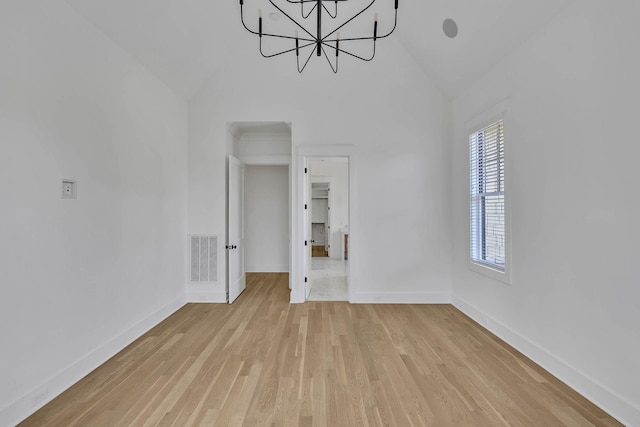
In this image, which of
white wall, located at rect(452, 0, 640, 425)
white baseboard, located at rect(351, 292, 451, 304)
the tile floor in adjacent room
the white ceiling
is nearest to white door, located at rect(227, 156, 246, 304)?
the tile floor in adjacent room

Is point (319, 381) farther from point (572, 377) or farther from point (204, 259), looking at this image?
point (204, 259)

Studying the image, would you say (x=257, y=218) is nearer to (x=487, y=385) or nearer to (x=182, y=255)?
(x=182, y=255)

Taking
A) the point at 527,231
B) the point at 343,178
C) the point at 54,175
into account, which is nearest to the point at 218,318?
the point at 54,175

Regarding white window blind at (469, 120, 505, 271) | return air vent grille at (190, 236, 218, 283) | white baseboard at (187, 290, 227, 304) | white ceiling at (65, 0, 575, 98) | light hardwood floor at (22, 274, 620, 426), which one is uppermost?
white ceiling at (65, 0, 575, 98)

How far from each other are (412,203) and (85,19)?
4.11 m

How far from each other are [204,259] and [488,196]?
3.93 m

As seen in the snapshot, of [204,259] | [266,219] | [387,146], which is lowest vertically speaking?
[204,259]

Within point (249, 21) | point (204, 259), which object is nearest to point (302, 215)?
point (204, 259)

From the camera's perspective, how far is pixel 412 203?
4289 mm

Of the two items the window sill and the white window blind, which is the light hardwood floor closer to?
the window sill

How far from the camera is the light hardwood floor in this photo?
6.29 feet

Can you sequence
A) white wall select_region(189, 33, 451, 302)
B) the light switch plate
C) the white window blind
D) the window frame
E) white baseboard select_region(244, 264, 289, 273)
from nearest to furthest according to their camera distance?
the light switch plate, the window frame, the white window blind, white wall select_region(189, 33, 451, 302), white baseboard select_region(244, 264, 289, 273)

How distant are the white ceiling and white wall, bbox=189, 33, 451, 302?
0.34 m

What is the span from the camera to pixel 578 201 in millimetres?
2244
